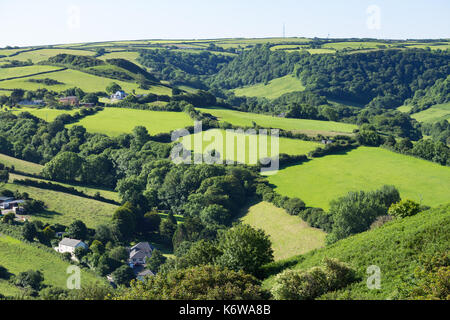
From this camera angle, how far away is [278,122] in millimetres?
113562

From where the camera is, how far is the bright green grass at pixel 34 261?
46.1 m

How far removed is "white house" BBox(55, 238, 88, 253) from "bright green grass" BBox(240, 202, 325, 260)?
70.8 feet

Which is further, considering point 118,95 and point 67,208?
point 118,95

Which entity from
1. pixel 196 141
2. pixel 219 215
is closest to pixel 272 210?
pixel 219 215

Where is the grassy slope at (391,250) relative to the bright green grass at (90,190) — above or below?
above

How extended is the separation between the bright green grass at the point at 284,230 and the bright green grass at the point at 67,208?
20.8 m

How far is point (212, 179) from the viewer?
75.7 meters

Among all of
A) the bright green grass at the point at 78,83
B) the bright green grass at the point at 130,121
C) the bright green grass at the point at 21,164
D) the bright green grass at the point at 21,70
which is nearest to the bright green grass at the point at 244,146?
the bright green grass at the point at 130,121

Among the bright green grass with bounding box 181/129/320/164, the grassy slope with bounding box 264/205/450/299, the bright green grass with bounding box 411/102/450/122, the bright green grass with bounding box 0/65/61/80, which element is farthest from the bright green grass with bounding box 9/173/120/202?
the bright green grass with bounding box 411/102/450/122

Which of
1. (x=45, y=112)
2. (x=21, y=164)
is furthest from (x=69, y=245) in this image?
(x=45, y=112)

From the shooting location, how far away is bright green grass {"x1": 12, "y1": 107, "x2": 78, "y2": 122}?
4417 inches

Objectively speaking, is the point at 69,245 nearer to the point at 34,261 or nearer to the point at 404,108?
the point at 34,261

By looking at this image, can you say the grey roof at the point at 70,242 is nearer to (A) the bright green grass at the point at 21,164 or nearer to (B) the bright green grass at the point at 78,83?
(A) the bright green grass at the point at 21,164

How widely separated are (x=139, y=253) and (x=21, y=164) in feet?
157
